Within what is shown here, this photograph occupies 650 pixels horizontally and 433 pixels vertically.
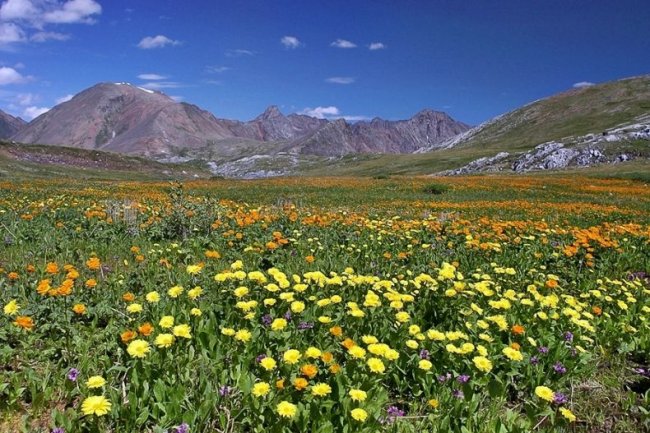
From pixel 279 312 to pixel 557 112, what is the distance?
222m

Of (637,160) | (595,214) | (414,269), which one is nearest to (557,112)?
(637,160)

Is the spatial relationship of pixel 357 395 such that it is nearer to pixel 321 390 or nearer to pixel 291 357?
pixel 321 390

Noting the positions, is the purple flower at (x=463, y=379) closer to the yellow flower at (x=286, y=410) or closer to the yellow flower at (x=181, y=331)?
the yellow flower at (x=286, y=410)

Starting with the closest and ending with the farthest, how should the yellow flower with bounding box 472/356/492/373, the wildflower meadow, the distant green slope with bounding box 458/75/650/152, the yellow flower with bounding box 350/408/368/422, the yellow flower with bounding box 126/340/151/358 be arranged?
1. the yellow flower with bounding box 350/408/368/422
2. the wildflower meadow
3. the yellow flower with bounding box 126/340/151/358
4. the yellow flower with bounding box 472/356/492/373
5. the distant green slope with bounding box 458/75/650/152

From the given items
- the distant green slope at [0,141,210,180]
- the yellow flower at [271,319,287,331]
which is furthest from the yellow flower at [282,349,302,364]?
the distant green slope at [0,141,210,180]

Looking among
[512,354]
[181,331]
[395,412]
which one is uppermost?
[181,331]

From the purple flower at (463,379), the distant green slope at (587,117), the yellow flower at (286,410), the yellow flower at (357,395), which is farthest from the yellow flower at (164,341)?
the distant green slope at (587,117)

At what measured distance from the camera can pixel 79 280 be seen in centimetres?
676

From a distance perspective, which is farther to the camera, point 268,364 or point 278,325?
point 278,325

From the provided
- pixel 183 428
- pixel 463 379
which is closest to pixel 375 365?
pixel 463 379

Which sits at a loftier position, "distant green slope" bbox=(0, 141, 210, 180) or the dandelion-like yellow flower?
"distant green slope" bbox=(0, 141, 210, 180)

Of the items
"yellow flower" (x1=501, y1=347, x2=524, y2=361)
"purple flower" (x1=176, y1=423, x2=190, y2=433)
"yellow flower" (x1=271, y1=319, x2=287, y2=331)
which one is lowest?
"purple flower" (x1=176, y1=423, x2=190, y2=433)

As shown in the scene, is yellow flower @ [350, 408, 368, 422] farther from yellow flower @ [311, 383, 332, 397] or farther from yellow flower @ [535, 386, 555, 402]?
yellow flower @ [535, 386, 555, 402]

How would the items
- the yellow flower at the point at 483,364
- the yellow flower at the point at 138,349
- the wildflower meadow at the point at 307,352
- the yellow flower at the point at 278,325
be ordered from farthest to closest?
1. the yellow flower at the point at 278,325
2. the yellow flower at the point at 483,364
3. the yellow flower at the point at 138,349
4. the wildflower meadow at the point at 307,352
